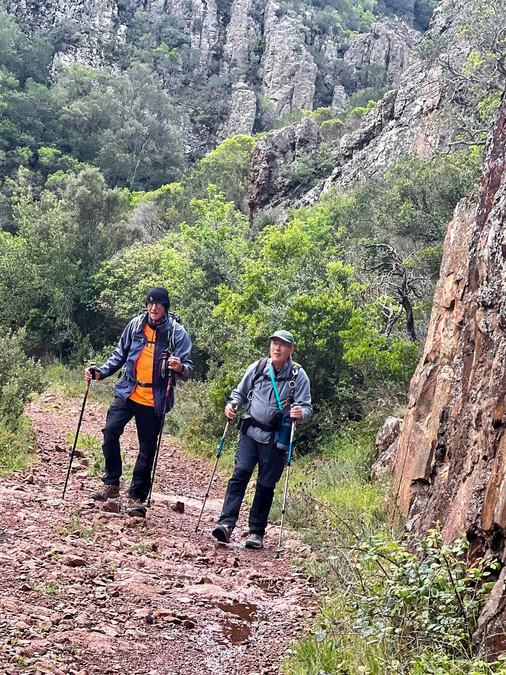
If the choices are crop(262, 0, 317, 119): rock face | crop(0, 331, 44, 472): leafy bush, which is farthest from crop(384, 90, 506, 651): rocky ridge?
crop(262, 0, 317, 119): rock face

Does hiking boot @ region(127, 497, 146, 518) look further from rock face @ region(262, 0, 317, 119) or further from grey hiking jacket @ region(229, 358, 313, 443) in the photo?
rock face @ region(262, 0, 317, 119)

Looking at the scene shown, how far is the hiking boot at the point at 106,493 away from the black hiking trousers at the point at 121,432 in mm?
47

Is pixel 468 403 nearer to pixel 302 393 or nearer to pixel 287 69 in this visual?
pixel 302 393

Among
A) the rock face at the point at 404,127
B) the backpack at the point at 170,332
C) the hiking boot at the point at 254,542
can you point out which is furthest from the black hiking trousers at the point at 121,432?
the rock face at the point at 404,127

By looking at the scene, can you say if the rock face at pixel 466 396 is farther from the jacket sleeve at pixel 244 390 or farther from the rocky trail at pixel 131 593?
the jacket sleeve at pixel 244 390

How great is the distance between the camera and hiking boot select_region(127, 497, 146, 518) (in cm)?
645

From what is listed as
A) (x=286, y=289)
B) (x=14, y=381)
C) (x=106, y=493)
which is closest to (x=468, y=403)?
(x=106, y=493)

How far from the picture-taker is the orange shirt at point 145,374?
6758 millimetres

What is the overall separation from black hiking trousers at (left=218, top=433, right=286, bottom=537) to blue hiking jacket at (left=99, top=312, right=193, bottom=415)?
0.88m

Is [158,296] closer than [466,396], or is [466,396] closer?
[466,396]

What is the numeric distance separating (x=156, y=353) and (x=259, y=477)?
4.98 ft

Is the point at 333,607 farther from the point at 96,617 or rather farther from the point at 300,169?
the point at 300,169

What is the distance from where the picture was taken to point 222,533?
20.5 feet

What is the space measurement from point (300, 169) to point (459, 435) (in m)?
34.1
